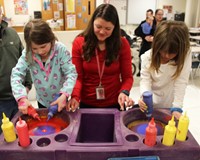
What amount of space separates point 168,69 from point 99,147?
2.22 ft

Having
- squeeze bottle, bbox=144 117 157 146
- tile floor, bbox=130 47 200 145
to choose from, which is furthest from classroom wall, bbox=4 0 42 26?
squeeze bottle, bbox=144 117 157 146

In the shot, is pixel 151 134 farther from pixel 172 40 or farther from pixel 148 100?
pixel 172 40

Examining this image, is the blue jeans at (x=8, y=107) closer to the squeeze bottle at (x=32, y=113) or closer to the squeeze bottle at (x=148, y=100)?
the squeeze bottle at (x=32, y=113)

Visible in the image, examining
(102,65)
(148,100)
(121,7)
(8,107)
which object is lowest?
(8,107)

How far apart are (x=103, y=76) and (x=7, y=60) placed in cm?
64

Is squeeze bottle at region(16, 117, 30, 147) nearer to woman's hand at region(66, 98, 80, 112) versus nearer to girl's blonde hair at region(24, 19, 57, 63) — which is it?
woman's hand at region(66, 98, 80, 112)

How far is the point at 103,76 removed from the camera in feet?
4.70

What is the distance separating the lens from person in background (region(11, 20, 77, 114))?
117cm

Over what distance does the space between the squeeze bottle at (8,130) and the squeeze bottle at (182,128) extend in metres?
0.70

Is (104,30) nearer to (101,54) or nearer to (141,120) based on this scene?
(101,54)

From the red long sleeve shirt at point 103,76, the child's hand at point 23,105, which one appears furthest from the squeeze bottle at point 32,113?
the red long sleeve shirt at point 103,76

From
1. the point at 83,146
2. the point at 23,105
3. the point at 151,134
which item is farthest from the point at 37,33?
the point at 151,134

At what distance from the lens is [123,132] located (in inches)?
40.7

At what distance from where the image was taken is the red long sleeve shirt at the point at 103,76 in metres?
1.40
